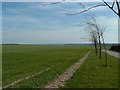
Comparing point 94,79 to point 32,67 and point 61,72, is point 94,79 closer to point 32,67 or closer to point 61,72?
point 61,72

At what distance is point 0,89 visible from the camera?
11.0m

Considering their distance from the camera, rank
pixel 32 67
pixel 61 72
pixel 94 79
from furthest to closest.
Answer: pixel 32 67
pixel 61 72
pixel 94 79

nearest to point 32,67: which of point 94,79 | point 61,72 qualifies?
point 61,72

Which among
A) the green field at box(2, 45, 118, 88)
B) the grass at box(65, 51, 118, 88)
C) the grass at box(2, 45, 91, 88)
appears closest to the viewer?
the grass at box(65, 51, 118, 88)

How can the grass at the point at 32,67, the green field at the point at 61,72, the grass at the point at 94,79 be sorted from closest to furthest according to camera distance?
the grass at the point at 94,79 < the green field at the point at 61,72 < the grass at the point at 32,67

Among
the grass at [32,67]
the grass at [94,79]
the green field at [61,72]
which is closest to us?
the grass at [94,79]

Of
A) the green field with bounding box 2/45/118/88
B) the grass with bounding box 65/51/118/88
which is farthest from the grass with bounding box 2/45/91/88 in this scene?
the grass with bounding box 65/51/118/88

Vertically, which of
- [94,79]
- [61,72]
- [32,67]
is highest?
[94,79]

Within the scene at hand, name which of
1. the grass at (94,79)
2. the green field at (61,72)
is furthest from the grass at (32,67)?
the grass at (94,79)

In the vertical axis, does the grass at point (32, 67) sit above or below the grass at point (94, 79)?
Answer: below

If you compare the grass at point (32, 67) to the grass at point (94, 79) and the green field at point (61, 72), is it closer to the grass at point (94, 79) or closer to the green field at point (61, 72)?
the green field at point (61, 72)

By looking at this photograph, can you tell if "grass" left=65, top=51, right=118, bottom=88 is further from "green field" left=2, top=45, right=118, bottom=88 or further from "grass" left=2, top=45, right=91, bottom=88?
"grass" left=2, top=45, right=91, bottom=88

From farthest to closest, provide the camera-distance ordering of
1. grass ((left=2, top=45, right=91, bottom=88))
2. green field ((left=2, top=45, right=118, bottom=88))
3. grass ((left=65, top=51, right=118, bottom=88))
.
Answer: grass ((left=2, top=45, right=91, bottom=88))
green field ((left=2, top=45, right=118, bottom=88))
grass ((left=65, top=51, right=118, bottom=88))

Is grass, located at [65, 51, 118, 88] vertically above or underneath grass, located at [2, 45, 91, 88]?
above
